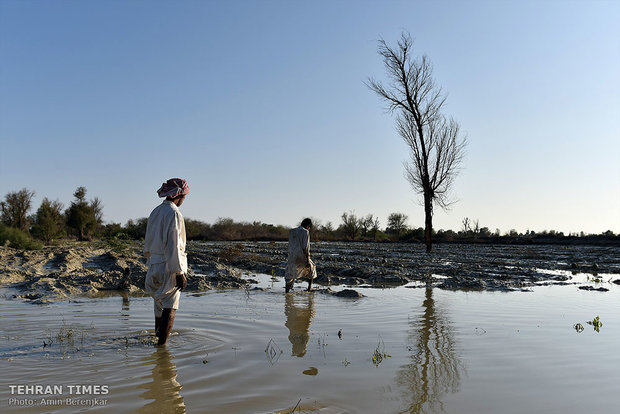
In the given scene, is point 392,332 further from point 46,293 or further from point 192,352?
point 46,293

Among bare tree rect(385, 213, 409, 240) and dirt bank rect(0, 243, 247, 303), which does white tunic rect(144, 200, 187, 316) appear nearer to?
dirt bank rect(0, 243, 247, 303)

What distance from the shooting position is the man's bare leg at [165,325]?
17.2 ft

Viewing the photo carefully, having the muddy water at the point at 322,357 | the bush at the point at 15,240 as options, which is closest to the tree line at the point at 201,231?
the bush at the point at 15,240

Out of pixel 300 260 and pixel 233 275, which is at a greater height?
pixel 300 260

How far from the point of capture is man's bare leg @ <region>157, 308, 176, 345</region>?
17.2 feet

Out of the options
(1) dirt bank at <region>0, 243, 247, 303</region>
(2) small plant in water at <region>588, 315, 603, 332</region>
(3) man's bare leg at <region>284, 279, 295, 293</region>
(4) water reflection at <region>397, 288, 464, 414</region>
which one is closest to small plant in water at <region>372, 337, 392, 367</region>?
(4) water reflection at <region>397, 288, 464, 414</region>

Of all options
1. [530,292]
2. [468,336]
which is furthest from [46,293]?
Result: [530,292]

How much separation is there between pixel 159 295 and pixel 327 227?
52.0 m

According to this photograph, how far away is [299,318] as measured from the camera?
7168mm

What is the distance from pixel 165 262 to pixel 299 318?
2.45m

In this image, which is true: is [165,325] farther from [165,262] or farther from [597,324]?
[597,324]

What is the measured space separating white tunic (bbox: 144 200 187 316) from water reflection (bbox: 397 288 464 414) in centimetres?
254

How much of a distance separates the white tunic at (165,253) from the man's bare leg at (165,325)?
0.06 m

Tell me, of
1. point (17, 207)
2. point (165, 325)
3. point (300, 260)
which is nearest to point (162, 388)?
point (165, 325)
